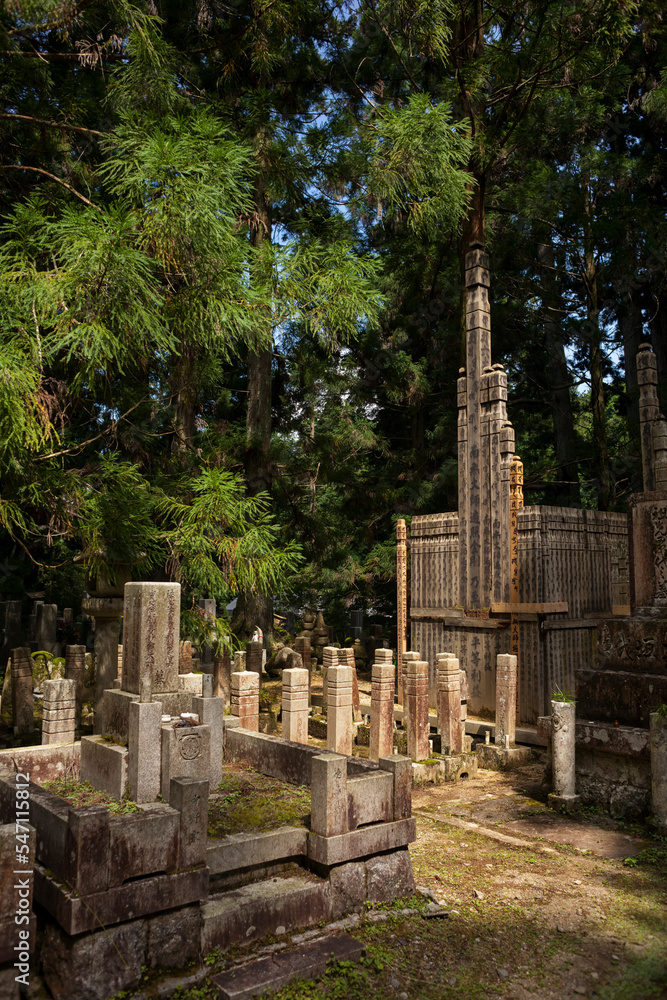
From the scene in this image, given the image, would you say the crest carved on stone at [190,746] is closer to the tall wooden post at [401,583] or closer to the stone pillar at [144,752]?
the stone pillar at [144,752]

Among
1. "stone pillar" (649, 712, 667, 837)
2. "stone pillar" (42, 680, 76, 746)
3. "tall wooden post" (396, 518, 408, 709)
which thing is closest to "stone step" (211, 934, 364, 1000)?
"stone pillar" (42, 680, 76, 746)

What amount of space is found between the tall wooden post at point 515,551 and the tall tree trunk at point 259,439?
4292mm

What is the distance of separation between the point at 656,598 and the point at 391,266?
11859mm

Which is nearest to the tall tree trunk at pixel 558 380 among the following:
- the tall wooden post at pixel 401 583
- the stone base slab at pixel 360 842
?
the tall wooden post at pixel 401 583

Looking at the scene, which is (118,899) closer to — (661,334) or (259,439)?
(259,439)

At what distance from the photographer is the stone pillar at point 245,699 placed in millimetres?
7316

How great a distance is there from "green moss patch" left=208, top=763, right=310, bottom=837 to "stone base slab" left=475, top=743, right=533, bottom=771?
12.8 feet

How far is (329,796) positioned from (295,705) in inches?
145

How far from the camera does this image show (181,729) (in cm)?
455

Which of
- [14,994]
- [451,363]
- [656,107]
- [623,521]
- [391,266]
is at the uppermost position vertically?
[656,107]

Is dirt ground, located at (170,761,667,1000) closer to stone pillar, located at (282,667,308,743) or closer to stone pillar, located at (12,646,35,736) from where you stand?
stone pillar, located at (282,667,308,743)

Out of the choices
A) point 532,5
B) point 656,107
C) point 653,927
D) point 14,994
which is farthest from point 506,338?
point 14,994

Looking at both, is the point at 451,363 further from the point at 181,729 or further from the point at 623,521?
the point at 181,729

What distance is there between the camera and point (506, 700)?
8.86m
